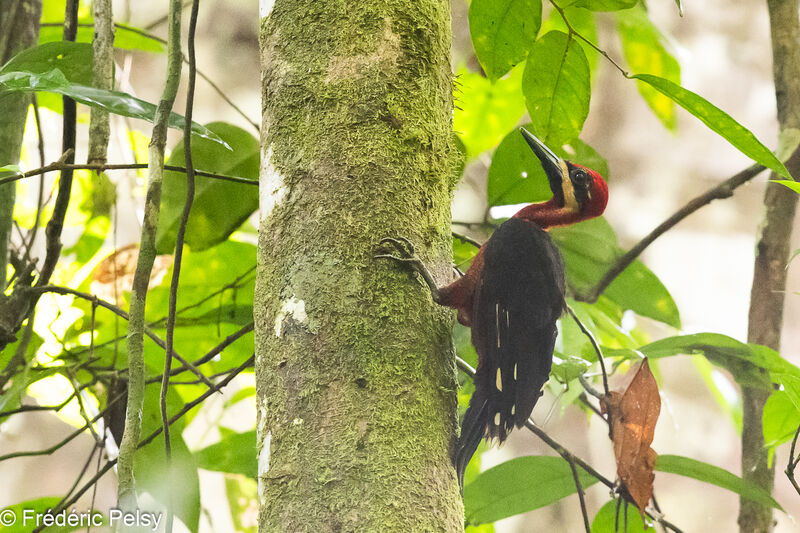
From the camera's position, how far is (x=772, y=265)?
Result: 162cm

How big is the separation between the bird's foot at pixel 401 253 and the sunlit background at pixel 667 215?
1.93 m

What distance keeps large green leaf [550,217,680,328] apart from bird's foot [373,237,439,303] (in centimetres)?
71

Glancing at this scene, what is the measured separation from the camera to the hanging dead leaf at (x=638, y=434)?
111 cm

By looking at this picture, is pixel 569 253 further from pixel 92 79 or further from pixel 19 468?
pixel 19 468

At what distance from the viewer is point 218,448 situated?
4.70ft

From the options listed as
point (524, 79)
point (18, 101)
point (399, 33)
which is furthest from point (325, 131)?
point (18, 101)

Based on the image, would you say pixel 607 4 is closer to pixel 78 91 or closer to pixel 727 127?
pixel 727 127

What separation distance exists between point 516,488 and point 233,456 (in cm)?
57

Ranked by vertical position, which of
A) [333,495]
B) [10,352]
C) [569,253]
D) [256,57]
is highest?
[256,57]

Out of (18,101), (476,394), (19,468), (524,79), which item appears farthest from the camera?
(19,468)

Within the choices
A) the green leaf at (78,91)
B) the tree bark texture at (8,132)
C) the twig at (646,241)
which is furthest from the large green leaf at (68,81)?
the twig at (646,241)

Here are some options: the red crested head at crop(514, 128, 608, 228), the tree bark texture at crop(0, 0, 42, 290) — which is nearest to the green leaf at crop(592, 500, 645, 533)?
the red crested head at crop(514, 128, 608, 228)

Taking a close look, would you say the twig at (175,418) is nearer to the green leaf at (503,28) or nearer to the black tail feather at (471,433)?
the black tail feather at (471,433)

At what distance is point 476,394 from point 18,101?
0.98 m
